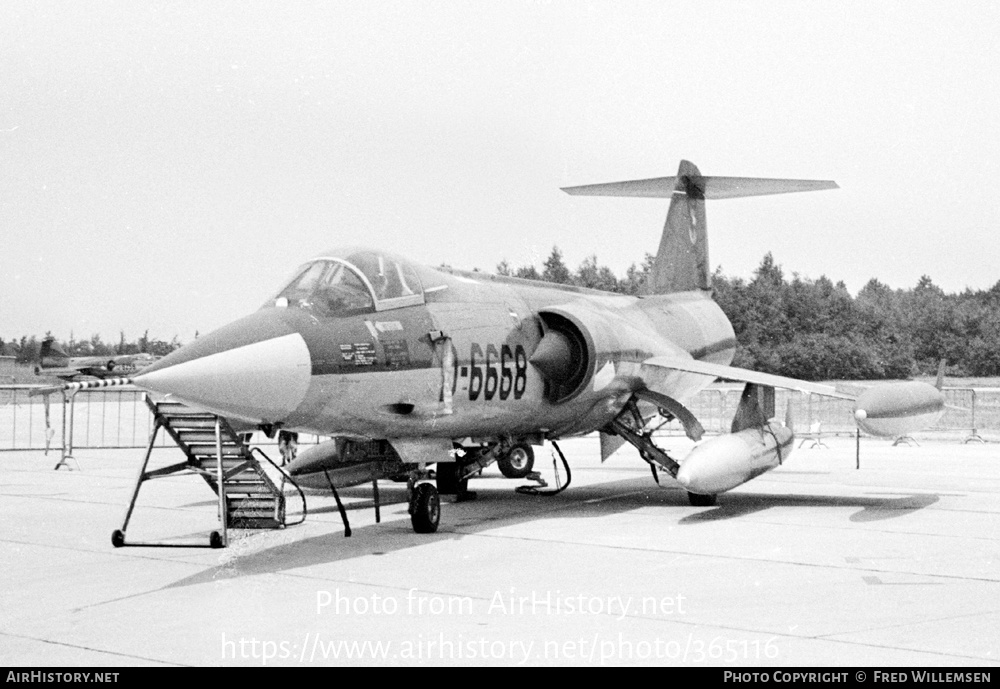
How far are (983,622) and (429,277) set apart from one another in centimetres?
586

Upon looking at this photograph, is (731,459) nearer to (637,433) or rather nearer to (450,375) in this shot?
(637,433)

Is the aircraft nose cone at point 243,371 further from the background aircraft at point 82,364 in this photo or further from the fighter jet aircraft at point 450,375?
the background aircraft at point 82,364

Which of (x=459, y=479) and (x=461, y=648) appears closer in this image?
(x=461, y=648)

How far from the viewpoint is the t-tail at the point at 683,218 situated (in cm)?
1684

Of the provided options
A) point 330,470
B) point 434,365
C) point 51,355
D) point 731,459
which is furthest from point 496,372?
point 51,355

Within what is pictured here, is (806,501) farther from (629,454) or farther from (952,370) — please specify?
(952,370)

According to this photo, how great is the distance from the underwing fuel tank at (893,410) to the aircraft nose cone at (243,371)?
5.94 meters

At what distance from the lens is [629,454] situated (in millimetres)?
23125

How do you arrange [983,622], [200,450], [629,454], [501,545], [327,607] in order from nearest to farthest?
[983,622], [327,607], [501,545], [200,450], [629,454]

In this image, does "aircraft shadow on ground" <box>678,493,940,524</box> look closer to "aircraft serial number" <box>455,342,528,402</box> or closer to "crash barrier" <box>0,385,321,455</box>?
"aircraft serial number" <box>455,342,528,402</box>

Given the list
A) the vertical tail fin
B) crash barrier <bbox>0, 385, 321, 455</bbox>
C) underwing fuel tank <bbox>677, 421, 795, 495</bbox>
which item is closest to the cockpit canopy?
underwing fuel tank <bbox>677, 421, 795, 495</bbox>

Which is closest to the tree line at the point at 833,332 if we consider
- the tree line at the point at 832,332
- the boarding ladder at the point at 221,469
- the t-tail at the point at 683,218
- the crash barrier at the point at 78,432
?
the tree line at the point at 832,332

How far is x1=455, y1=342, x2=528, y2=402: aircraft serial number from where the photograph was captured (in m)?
10.2

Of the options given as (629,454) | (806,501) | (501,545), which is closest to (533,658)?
(501,545)
